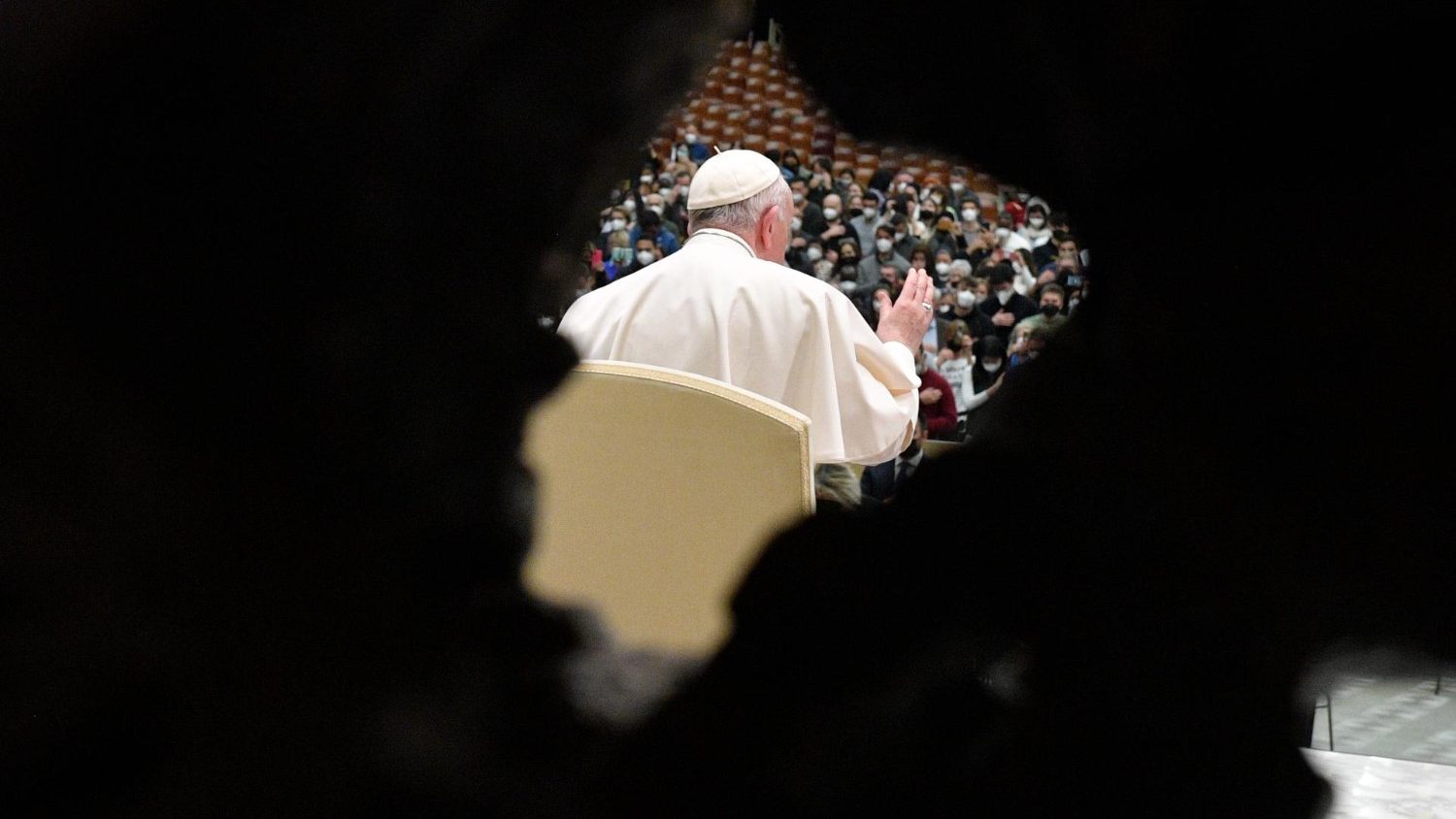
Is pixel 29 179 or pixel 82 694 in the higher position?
pixel 29 179


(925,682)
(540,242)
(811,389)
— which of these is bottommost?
(811,389)

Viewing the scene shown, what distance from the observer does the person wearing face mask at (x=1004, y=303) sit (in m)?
3.17

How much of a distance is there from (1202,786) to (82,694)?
10.9 inches

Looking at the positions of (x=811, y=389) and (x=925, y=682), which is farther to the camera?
(x=811, y=389)

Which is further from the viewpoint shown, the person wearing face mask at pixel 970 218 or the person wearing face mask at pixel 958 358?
the person wearing face mask at pixel 970 218

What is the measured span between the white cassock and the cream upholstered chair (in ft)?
0.96

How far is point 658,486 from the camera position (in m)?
0.88

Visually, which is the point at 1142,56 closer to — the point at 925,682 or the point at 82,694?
the point at 925,682

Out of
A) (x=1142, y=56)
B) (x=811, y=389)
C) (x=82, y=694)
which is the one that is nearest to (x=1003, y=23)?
(x=1142, y=56)

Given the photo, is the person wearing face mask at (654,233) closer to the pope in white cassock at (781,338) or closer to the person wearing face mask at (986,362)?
the person wearing face mask at (986,362)

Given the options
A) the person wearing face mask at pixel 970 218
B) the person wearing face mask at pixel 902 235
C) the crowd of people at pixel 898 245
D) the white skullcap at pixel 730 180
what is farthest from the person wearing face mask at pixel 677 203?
the white skullcap at pixel 730 180

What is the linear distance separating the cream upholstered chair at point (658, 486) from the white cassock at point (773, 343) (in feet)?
0.96

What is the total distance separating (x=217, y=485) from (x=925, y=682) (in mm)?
182

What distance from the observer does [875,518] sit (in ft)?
1.02
